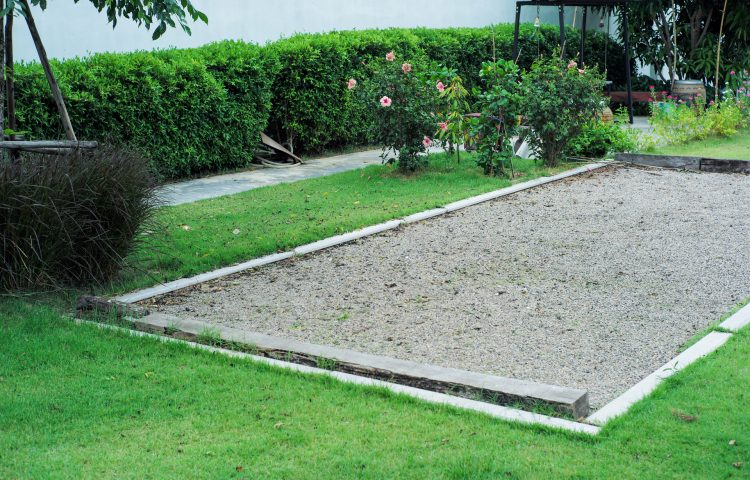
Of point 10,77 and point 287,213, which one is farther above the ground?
point 10,77

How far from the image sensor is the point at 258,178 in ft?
37.0

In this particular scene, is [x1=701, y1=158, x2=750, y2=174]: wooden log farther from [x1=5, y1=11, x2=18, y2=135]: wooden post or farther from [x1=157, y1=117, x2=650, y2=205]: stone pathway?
[x1=5, y1=11, x2=18, y2=135]: wooden post

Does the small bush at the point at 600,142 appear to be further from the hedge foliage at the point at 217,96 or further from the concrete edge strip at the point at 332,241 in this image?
the hedge foliage at the point at 217,96

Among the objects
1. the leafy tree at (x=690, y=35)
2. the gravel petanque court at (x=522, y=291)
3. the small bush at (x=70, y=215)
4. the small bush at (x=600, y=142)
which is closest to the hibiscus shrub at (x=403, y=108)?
the gravel petanque court at (x=522, y=291)

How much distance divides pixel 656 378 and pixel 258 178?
7.39 meters

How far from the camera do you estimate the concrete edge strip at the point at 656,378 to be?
13.8 feet

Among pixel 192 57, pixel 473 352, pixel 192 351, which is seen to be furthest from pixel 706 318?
pixel 192 57

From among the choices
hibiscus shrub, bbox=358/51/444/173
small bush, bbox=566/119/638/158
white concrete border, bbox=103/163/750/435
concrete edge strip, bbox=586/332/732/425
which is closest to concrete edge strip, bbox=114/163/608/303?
white concrete border, bbox=103/163/750/435

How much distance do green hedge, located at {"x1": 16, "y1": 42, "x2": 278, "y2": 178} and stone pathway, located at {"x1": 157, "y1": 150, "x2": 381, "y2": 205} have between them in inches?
10.1

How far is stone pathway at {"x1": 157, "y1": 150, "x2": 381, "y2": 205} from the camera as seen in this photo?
10.2 meters

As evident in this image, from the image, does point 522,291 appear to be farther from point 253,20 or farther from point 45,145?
point 253,20

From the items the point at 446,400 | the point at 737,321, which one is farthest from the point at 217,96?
the point at 446,400

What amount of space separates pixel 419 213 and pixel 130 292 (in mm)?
3376

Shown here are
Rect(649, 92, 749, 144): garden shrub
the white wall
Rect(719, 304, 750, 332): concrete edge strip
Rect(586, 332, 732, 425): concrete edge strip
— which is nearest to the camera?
Rect(586, 332, 732, 425): concrete edge strip
